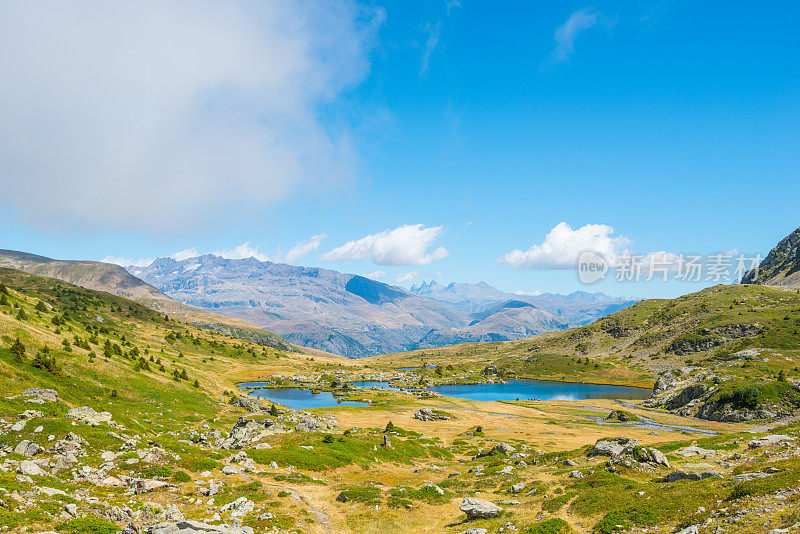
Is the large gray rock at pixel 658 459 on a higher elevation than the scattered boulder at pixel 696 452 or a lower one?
higher

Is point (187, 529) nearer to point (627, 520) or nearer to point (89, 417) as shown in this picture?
point (627, 520)

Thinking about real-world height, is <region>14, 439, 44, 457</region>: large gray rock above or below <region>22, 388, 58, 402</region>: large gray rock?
below

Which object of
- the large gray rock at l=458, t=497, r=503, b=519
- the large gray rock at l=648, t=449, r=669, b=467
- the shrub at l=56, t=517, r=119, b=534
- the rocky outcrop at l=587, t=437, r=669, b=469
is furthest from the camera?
the large gray rock at l=648, t=449, r=669, b=467

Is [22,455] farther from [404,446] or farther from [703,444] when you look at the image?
[703,444]

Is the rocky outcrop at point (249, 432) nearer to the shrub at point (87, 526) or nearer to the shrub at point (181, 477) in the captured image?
the shrub at point (181, 477)

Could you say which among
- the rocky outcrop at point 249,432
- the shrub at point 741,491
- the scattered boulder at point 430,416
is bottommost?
the scattered boulder at point 430,416

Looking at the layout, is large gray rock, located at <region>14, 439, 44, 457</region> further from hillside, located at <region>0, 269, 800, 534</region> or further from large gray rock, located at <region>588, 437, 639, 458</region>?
large gray rock, located at <region>588, 437, 639, 458</region>

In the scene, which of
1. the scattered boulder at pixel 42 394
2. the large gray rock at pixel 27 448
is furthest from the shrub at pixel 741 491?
the scattered boulder at pixel 42 394

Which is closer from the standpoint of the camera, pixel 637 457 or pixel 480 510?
pixel 480 510

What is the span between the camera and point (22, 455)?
28.2 m

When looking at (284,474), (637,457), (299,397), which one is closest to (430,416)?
(284,474)

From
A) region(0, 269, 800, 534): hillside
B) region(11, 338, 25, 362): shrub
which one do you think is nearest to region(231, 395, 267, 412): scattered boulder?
region(0, 269, 800, 534): hillside

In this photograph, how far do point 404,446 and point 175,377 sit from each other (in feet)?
202

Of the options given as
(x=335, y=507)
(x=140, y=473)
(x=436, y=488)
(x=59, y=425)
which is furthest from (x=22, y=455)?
(x=436, y=488)
